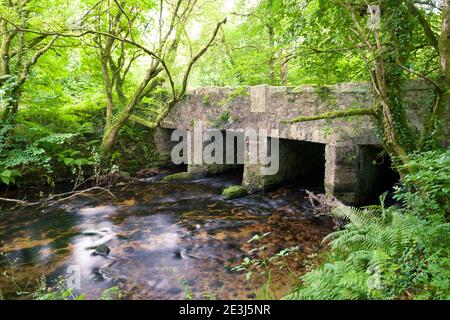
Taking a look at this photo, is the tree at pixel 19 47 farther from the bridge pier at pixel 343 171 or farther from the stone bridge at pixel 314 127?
the bridge pier at pixel 343 171

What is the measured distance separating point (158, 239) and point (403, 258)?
15.1ft

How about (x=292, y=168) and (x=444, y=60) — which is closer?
(x=444, y=60)

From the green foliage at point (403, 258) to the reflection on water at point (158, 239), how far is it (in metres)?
1.33

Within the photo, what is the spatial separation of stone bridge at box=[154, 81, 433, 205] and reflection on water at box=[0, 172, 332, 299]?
104 centimetres

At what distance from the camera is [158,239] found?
6.21m

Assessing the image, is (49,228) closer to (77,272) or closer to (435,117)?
(77,272)

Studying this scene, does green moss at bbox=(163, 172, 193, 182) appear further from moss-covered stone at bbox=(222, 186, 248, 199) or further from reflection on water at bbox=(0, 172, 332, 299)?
moss-covered stone at bbox=(222, 186, 248, 199)

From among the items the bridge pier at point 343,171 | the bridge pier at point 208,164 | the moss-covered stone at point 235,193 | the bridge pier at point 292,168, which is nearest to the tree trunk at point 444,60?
the bridge pier at point 343,171

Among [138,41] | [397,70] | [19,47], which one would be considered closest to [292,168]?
[397,70]

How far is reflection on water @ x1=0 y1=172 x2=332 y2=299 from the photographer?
181 inches

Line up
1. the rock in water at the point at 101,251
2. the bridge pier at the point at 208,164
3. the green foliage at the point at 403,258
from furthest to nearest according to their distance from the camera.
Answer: the bridge pier at the point at 208,164 → the rock in water at the point at 101,251 → the green foliage at the point at 403,258

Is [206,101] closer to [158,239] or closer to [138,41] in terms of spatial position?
[138,41]

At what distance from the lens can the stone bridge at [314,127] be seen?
21.3 feet

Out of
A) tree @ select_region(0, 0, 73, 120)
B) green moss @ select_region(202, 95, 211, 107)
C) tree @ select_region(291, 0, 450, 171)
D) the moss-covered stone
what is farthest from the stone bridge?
tree @ select_region(0, 0, 73, 120)
